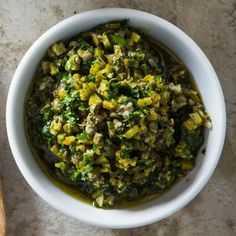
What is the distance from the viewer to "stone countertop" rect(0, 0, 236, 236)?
5.15ft

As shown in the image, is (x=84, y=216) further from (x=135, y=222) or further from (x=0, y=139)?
Answer: (x=0, y=139)

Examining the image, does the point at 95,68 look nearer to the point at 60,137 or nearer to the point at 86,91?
the point at 86,91

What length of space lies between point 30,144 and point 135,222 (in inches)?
13.5

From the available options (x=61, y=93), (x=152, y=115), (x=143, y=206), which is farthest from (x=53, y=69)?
(x=143, y=206)

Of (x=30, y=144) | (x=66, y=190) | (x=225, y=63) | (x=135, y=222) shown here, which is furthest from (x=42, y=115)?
(x=225, y=63)

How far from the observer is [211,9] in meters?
1.58

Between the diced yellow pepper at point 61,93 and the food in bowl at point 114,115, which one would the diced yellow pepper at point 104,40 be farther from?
the diced yellow pepper at point 61,93

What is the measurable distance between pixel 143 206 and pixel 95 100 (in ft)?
1.10

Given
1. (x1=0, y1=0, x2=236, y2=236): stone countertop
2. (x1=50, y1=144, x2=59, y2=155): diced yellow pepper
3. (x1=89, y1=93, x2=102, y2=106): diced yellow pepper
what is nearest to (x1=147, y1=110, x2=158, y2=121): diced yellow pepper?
(x1=89, y1=93, x2=102, y2=106): diced yellow pepper

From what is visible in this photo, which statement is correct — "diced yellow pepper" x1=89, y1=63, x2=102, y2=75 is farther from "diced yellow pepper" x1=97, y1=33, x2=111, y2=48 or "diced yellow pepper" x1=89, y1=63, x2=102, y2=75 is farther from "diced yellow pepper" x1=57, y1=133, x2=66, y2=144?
"diced yellow pepper" x1=57, y1=133, x2=66, y2=144

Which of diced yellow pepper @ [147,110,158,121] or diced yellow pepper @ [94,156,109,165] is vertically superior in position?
diced yellow pepper @ [147,110,158,121]

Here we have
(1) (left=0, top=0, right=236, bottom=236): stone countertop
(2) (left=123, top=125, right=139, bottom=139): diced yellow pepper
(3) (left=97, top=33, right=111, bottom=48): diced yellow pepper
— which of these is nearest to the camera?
(2) (left=123, top=125, right=139, bottom=139): diced yellow pepper

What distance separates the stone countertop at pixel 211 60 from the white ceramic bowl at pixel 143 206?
196 mm

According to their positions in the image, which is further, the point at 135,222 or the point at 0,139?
the point at 0,139
